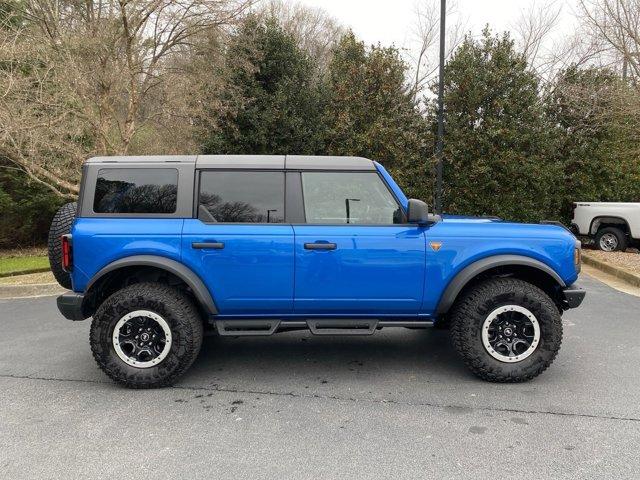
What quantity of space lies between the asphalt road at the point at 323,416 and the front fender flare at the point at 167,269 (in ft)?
2.57

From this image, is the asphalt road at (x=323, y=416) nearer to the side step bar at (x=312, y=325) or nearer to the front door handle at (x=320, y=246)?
the side step bar at (x=312, y=325)

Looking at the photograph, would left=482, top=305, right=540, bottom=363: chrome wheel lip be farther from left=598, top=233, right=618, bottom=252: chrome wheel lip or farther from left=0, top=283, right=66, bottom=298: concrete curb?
left=598, top=233, right=618, bottom=252: chrome wheel lip

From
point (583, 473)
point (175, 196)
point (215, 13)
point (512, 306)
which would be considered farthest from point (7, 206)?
point (583, 473)

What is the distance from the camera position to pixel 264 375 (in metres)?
4.16

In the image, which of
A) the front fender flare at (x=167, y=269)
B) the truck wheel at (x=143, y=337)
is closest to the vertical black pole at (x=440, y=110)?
the front fender flare at (x=167, y=269)

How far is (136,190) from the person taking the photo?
3963 mm

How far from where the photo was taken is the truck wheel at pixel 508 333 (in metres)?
3.88

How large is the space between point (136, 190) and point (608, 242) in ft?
36.8

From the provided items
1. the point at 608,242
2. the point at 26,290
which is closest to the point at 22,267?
the point at 26,290

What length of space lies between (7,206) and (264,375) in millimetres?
12394

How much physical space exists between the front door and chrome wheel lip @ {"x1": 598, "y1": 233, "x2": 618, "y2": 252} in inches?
376

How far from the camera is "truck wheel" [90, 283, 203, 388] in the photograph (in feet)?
12.5

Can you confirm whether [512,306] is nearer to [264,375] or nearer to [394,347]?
[394,347]

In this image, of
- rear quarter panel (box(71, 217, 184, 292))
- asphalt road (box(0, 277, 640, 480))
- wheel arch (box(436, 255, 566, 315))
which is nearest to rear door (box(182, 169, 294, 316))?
rear quarter panel (box(71, 217, 184, 292))
